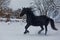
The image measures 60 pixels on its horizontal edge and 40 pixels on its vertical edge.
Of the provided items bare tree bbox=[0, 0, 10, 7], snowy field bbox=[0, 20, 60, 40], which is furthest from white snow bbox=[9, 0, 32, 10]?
snowy field bbox=[0, 20, 60, 40]

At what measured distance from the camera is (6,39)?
676cm

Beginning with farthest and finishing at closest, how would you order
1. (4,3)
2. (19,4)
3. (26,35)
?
1. (4,3)
2. (19,4)
3. (26,35)

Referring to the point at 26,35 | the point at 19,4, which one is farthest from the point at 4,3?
the point at 26,35

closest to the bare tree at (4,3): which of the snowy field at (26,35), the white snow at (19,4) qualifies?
the white snow at (19,4)

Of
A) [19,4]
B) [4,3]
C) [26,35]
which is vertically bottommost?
[26,35]

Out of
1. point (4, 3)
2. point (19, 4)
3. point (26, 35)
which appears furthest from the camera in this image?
point (4, 3)

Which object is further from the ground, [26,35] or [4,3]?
[4,3]

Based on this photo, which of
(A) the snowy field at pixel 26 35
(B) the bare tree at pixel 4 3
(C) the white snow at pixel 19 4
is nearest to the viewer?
(A) the snowy field at pixel 26 35

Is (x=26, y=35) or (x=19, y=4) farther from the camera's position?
(x=19, y=4)

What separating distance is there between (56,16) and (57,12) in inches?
22.5

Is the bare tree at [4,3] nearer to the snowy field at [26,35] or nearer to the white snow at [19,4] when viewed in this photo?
the white snow at [19,4]

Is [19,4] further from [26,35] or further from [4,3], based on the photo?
[26,35]

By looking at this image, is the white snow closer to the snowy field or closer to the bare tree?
the bare tree

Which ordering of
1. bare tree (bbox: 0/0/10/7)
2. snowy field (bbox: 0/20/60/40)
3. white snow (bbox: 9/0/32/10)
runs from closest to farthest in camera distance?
snowy field (bbox: 0/20/60/40)
white snow (bbox: 9/0/32/10)
bare tree (bbox: 0/0/10/7)
